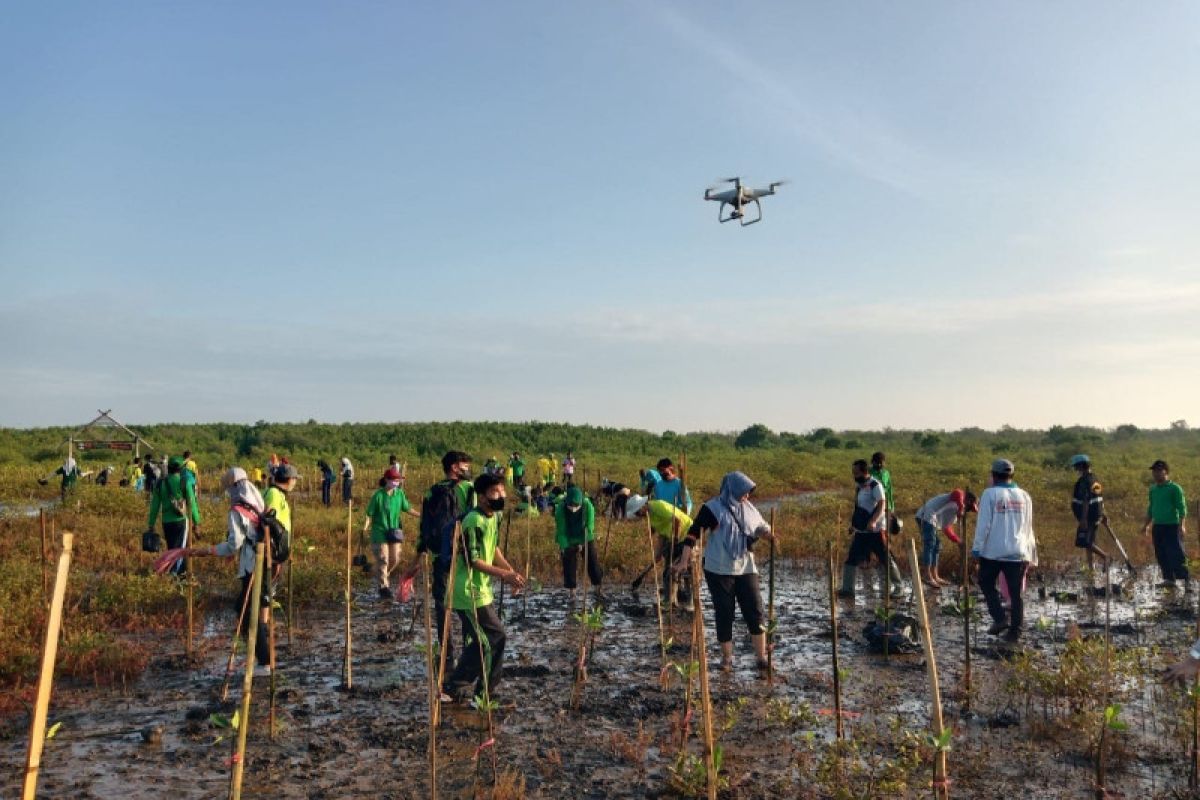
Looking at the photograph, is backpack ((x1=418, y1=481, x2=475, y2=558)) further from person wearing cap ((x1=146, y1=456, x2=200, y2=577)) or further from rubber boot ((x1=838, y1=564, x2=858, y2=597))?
rubber boot ((x1=838, y1=564, x2=858, y2=597))

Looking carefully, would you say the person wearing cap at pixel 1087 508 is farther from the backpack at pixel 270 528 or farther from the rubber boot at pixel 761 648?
the backpack at pixel 270 528

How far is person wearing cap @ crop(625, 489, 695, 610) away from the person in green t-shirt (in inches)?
84.1

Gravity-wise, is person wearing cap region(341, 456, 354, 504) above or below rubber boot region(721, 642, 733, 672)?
above

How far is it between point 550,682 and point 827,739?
2.43m

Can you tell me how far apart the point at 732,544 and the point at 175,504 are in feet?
24.2

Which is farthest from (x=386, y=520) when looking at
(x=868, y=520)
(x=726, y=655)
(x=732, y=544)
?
(x=868, y=520)

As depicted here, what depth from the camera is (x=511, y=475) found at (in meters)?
23.4

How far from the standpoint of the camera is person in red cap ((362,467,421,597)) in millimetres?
10133

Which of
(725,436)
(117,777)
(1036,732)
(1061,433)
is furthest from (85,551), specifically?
(725,436)

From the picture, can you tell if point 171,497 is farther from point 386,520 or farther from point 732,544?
point 732,544

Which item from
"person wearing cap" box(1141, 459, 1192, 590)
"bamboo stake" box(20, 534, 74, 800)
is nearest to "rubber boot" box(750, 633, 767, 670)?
"bamboo stake" box(20, 534, 74, 800)

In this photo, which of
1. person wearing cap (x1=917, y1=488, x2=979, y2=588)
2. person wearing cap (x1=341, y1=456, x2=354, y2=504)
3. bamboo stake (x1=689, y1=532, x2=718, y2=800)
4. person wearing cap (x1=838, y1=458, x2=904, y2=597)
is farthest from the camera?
person wearing cap (x1=341, y1=456, x2=354, y2=504)

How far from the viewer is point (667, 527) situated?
9.33 metres

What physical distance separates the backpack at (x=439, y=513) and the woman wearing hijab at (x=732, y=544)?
1816 mm
